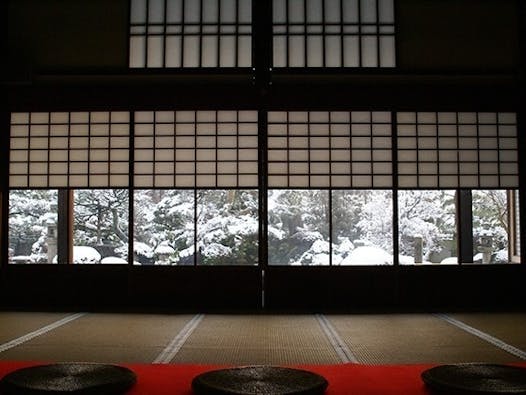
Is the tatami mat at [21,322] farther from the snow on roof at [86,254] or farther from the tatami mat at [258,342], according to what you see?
the snow on roof at [86,254]

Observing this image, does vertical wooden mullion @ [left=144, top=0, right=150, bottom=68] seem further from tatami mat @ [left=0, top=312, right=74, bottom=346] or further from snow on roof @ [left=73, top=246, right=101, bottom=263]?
snow on roof @ [left=73, top=246, right=101, bottom=263]

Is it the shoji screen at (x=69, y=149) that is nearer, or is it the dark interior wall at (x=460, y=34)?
the dark interior wall at (x=460, y=34)

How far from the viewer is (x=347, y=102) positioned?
20.4ft

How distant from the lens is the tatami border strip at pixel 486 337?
3.95m

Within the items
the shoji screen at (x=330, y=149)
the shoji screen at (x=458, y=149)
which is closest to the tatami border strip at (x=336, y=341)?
the shoji screen at (x=330, y=149)

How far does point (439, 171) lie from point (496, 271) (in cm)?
129

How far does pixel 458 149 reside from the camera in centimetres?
637

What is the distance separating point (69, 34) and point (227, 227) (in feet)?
13.4

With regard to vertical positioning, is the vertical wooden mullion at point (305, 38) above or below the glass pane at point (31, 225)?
above

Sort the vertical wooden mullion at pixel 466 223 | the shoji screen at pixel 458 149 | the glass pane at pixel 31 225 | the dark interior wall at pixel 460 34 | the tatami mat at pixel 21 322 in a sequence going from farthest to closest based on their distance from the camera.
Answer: the glass pane at pixel 31 225
the vertical wooden mullion at pixel 466 223
the shoji screen at pixel 458 149
the dark interior wall at pixel 460 34
the tatami mat at pixel 21 322

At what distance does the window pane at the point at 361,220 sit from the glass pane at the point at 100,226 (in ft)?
12.0

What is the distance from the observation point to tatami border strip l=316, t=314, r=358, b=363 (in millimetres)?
3829

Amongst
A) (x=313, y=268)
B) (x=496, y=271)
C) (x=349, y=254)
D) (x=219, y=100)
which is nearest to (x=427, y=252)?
(x=349, y=254)

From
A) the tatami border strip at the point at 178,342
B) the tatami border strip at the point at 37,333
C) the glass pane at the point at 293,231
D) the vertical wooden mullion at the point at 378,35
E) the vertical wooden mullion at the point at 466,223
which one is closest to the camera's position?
the tatami border strip at the point at 178,342
